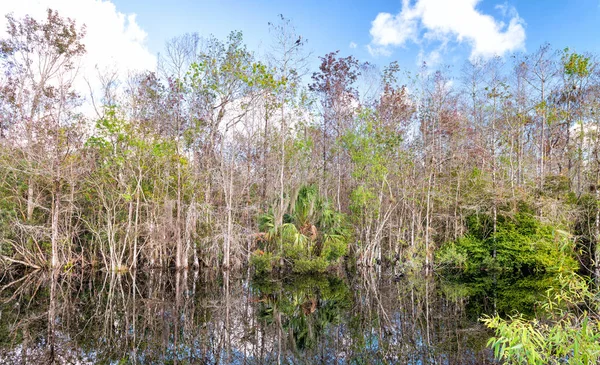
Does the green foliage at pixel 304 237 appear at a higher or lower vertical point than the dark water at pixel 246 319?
higher

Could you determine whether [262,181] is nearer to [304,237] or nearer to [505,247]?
[304,237]

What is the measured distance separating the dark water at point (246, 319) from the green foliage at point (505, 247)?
105 inches

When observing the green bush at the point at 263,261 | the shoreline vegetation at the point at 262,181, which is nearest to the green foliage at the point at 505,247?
the shoreline vegetation at the point at 262,181

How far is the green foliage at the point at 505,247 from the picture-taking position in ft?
Answer: 57.1

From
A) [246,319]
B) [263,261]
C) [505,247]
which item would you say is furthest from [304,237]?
[505,247]

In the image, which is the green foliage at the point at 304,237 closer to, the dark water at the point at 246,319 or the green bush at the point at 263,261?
the green bush at the point at 263,261

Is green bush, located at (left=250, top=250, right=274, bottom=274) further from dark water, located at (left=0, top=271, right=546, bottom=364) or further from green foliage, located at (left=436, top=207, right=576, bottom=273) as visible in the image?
green foliage, located at (left=436, top=207, right=576, bottom=273)

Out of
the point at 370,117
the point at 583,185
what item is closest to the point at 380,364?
the point at 370,117

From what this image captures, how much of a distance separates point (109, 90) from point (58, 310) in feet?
34.7

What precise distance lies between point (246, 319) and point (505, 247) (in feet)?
46.2

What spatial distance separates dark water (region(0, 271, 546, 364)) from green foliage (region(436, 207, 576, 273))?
8.72 ft

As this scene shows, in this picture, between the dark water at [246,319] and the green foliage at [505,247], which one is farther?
the green foliage at [505,247]

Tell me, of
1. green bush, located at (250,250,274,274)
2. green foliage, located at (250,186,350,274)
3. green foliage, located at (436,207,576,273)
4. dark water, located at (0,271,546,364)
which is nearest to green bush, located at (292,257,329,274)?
green foliage, located at (250,186,350,274)

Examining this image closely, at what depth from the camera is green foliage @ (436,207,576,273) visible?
57.1 feet
